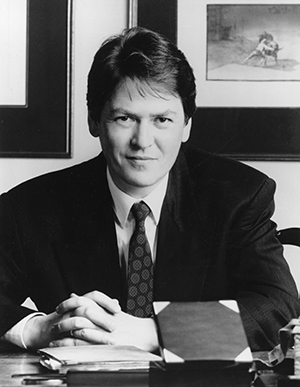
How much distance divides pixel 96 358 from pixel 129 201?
0.63m

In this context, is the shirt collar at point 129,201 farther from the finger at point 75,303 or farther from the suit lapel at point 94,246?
the finger at point 75,303

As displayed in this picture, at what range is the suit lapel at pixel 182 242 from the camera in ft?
4.66

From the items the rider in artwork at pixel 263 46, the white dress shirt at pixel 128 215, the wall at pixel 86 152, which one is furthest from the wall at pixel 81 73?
the rider in artwork at pixel 263 46

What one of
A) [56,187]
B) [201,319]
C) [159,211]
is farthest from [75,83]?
[201,319]

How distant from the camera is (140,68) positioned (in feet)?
4.64

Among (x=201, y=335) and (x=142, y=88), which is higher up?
(x=142, y=88)

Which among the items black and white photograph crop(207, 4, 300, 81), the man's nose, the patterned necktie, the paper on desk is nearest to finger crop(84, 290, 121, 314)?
the paper on desk

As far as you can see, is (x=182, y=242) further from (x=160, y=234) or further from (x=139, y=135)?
(x=139, y=135)

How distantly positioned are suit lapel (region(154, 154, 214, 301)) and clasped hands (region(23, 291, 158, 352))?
0.92ft

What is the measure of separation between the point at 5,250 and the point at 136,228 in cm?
34

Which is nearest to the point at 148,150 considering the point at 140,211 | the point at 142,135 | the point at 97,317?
the point at 142,135

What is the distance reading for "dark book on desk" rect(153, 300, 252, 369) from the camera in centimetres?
77

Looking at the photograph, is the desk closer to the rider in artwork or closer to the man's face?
the man's face

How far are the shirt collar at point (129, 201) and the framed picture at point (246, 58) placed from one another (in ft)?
0.76
